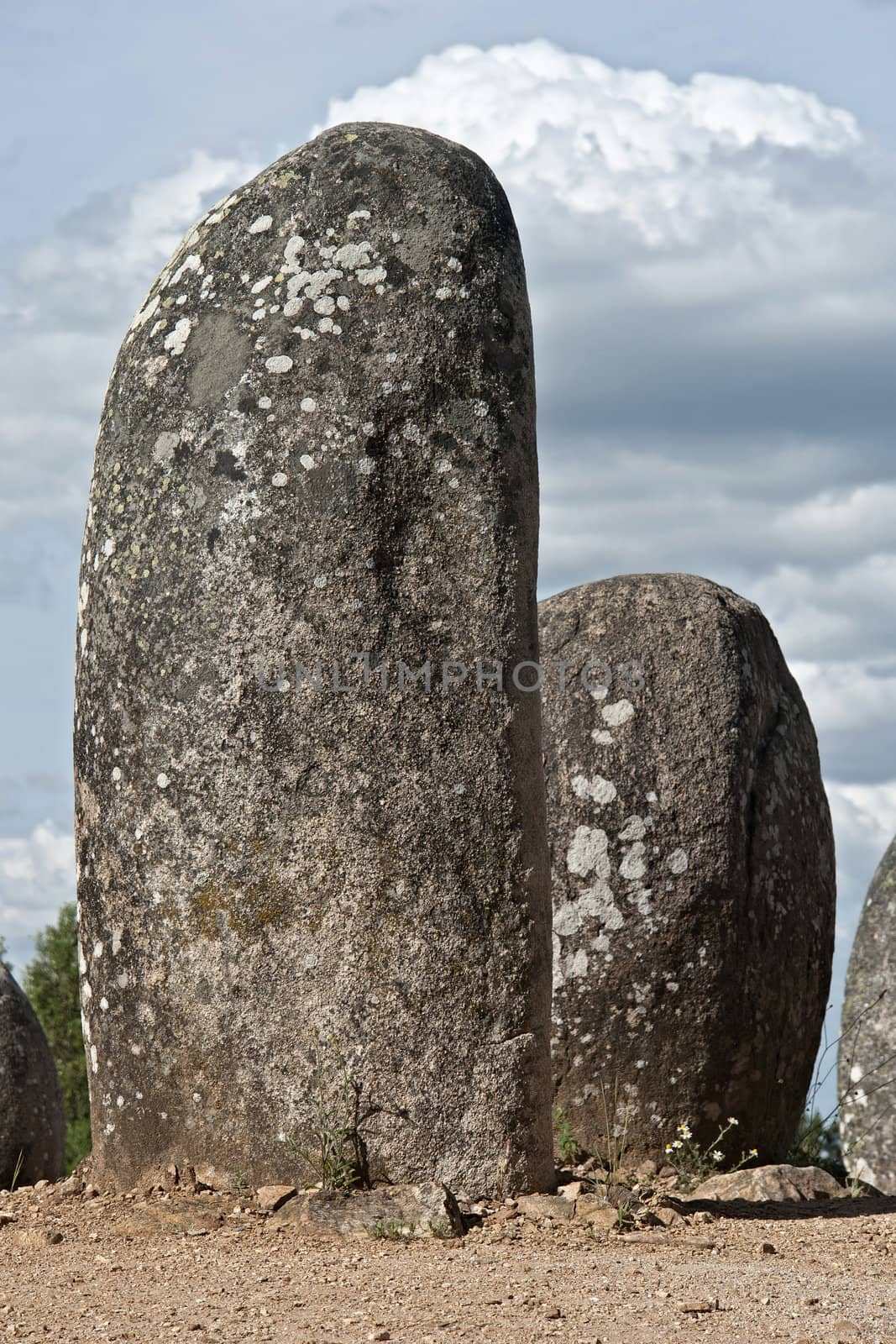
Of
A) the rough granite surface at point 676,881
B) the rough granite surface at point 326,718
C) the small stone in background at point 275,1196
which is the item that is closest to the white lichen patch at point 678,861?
the rough granite surface at point 676,881

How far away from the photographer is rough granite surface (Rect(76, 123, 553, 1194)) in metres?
5.53

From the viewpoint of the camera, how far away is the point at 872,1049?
1103 cm

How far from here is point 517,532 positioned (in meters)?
5.84

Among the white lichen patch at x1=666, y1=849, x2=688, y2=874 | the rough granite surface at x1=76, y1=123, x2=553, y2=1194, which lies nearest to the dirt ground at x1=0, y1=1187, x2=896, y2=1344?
the rough granite surface at x1=76, y1=123, x2=553, y2=1194

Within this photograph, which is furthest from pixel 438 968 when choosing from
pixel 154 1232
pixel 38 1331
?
pixel 38 1331

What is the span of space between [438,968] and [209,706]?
1275 mm

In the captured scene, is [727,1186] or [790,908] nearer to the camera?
[727,1186]

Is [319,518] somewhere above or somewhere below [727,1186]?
above

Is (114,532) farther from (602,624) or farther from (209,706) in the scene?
(602,624)

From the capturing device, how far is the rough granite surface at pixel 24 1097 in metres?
9.09

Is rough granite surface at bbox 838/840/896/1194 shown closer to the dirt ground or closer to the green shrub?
the dirt ground

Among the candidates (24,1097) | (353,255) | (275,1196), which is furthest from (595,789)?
(24,1097)

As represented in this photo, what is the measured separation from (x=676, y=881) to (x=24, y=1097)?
4260mm

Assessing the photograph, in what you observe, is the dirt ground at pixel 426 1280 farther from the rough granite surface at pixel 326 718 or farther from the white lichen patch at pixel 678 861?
the white lichen patch at pixel 678 861
